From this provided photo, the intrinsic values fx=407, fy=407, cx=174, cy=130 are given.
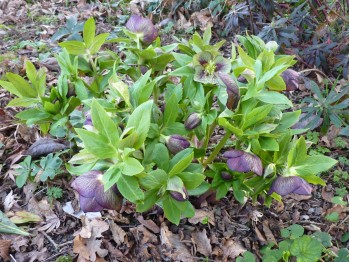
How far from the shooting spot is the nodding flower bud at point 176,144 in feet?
3.80

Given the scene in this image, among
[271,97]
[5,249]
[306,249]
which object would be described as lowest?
[5,249]

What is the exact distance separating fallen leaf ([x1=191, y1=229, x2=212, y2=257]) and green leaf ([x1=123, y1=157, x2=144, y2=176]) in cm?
70

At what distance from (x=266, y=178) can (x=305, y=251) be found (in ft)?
1.28

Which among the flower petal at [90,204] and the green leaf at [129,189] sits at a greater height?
the green leaf at [129,189]

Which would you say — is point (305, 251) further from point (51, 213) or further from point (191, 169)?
point (51, 213)

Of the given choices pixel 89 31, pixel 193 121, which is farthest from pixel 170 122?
pixel 89 31

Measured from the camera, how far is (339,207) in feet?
5.58

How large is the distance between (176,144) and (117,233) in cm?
58

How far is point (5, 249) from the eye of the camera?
1505 mm

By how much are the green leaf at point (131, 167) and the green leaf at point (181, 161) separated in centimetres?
14

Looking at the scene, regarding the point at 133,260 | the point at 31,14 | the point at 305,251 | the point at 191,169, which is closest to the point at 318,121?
the point at 305,251

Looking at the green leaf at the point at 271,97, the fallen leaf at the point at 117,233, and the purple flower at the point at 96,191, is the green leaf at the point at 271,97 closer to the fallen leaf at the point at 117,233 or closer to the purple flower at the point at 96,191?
the purple flower at the point at 96,191

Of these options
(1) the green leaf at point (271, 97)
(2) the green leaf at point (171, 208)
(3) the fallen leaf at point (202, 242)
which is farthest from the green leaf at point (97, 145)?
(3) the fallen leaf at point (202, 242)

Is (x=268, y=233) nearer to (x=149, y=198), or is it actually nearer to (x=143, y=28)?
(x=149, y=198)
